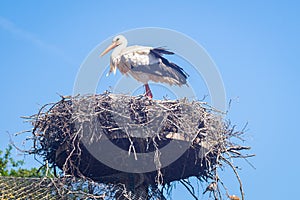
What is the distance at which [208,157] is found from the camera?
589 centimetres

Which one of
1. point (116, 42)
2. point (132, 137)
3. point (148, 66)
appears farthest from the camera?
point (116, 42)

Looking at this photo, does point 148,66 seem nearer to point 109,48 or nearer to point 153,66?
point 153,66

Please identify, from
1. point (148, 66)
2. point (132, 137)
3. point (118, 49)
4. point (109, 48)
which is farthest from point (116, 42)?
point (132, 137)

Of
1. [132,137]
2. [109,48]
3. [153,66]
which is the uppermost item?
[109,48]

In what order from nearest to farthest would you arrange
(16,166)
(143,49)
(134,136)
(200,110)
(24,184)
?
1. (24,184)
2. (134,136)
3. (200,110)
4. (143,49)
5. (16,166)

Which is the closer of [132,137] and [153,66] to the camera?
[132,137]

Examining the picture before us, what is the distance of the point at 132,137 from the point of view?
5574 millimetres

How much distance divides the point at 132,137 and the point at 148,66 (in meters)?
1.55

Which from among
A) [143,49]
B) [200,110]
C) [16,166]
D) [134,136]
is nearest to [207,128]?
[200,110]

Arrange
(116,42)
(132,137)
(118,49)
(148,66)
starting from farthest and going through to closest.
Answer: (116,42)
(118,49)
(148,66)
(132,137)

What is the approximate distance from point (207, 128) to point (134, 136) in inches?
28.2

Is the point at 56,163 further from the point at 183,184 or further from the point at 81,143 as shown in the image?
the point at 183,184

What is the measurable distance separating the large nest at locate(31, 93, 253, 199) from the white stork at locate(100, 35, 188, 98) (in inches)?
41.0

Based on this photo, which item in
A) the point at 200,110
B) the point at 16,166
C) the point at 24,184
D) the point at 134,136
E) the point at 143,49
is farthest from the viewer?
the point at 16,166
